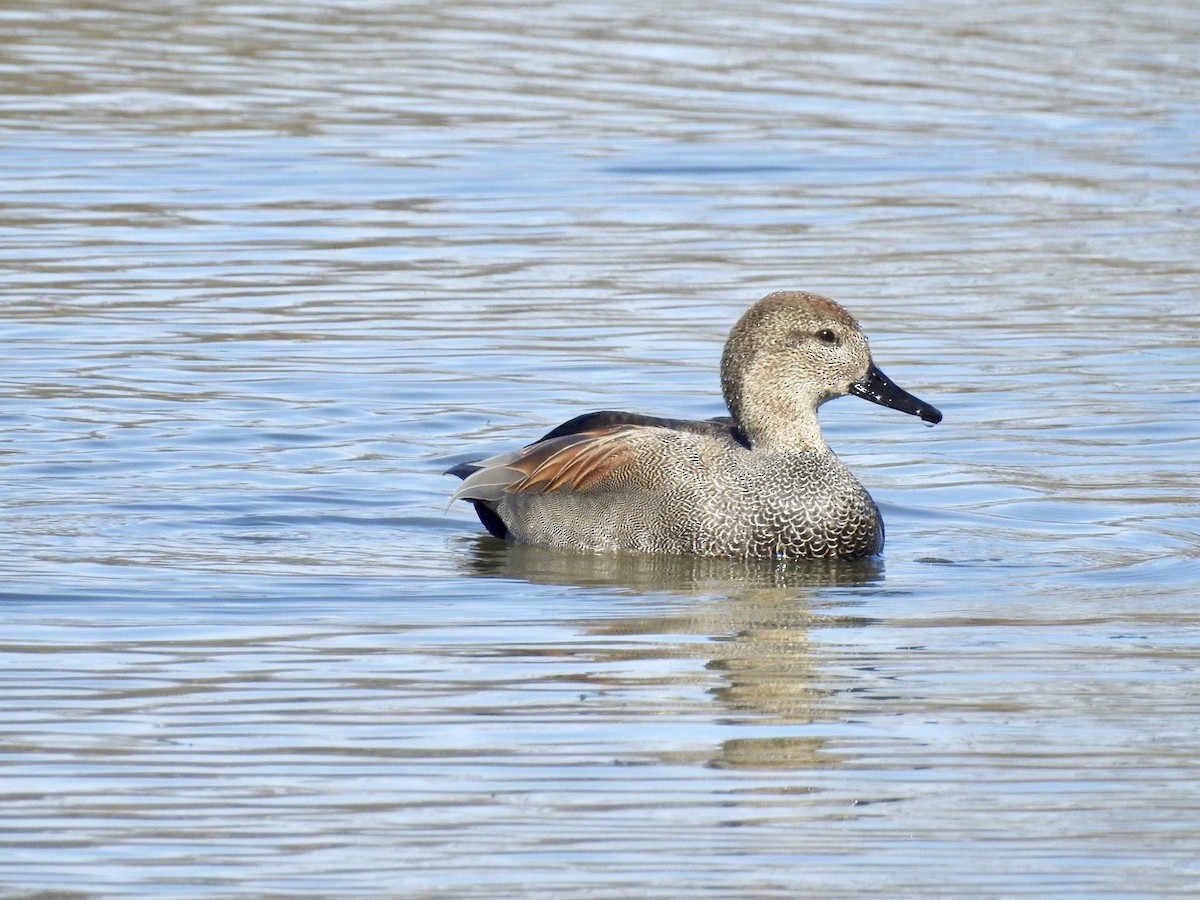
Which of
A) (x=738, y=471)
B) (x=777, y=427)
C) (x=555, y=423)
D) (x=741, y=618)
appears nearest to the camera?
(x=741, y=618)

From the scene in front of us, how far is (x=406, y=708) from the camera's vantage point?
22.2ft

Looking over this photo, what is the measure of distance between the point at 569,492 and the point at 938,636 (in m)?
2.20

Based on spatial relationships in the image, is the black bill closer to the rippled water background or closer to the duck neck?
the duck neck

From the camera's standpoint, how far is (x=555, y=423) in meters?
11.7

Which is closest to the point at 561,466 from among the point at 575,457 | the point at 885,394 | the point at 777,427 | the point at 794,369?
the point at 575,457

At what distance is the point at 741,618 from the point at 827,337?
170 centimetres

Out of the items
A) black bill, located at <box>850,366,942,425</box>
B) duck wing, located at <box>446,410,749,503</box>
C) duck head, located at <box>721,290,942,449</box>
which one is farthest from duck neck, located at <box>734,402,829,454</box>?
black bill, located at <box>850,366,942,425</box>

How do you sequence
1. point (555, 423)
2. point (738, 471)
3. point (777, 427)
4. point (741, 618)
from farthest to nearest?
point (555, 423), point (777, 427), point (738, 471), point (741, 618)

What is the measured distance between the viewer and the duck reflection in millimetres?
6785

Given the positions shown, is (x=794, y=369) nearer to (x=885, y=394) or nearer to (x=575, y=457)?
(x=885, y=394)

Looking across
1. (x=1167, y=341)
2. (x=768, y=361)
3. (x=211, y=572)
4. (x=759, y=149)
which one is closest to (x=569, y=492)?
(x=768, y=361)

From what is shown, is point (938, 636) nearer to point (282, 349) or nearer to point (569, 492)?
point (569, 492)

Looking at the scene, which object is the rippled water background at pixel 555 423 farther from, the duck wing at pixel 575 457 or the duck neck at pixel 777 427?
the duck neck at pixel 777 427

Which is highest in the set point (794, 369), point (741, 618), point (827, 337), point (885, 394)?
point (827, 337)
